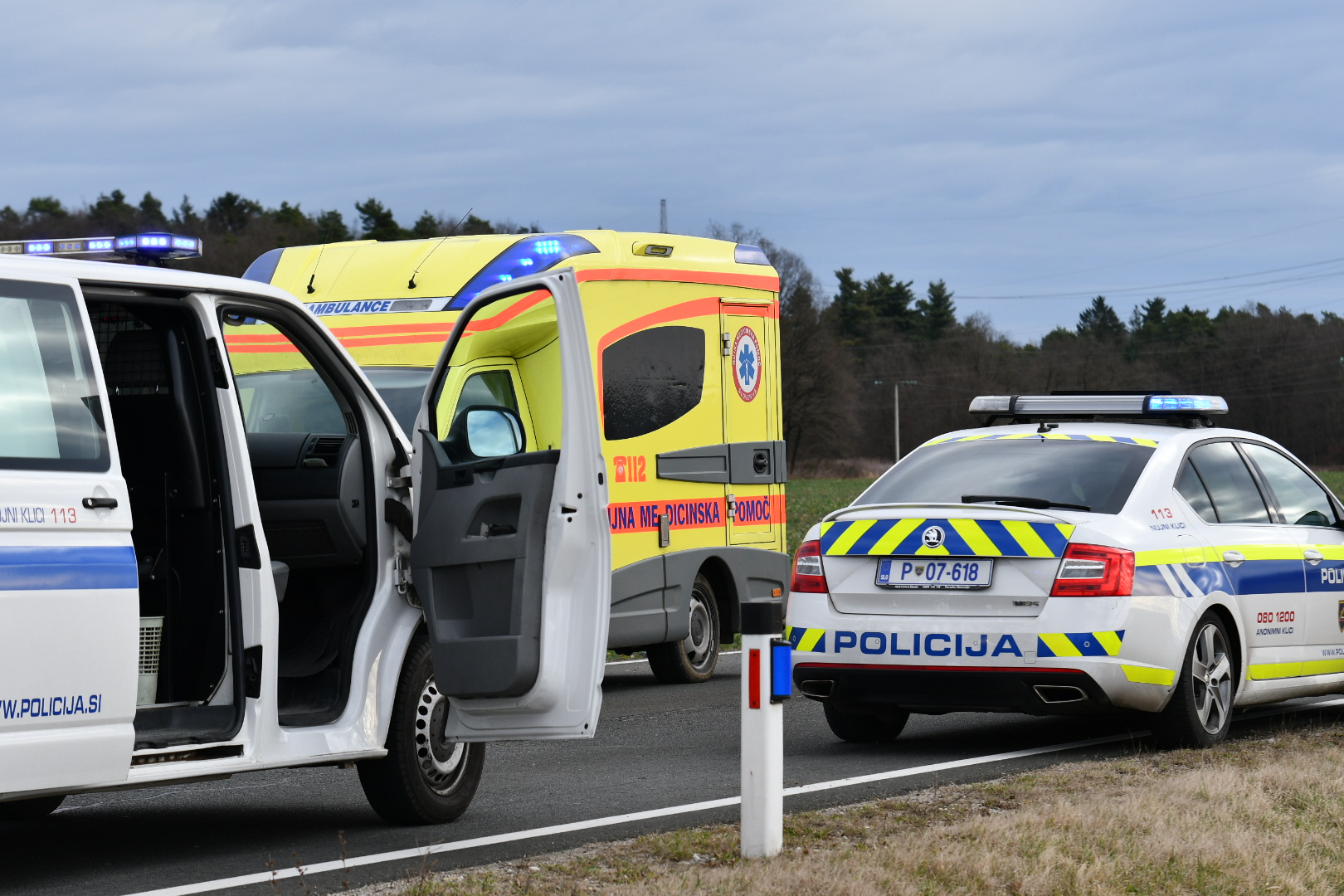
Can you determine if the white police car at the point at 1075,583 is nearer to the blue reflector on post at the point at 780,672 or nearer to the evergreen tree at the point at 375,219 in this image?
the blue reflector on post at the point at 780,672

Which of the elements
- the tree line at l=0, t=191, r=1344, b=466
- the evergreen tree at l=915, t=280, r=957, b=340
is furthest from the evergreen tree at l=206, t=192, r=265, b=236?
the evergreen tree at l=915, t=280, r=957, b=340

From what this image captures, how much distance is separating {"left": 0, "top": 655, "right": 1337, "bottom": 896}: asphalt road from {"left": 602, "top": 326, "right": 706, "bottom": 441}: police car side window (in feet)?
6.55

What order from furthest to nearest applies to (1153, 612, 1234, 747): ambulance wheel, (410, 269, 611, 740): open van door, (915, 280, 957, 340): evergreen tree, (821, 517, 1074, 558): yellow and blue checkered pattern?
(915, 280, 957, 340): evergreen tree
(1153, 612, 1234, 747): ambulance wheel
(821, 517, 1074, 558): yellow and blue checkered pattern
(410, 269, 611, 740): open van door

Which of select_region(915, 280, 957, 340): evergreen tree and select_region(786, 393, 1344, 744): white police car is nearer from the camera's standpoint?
select_region(786, 393, 1344, 744): white police car

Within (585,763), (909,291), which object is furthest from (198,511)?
(909,291)

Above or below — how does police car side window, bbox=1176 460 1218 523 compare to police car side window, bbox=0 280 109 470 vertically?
below

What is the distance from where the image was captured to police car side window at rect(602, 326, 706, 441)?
1156cm

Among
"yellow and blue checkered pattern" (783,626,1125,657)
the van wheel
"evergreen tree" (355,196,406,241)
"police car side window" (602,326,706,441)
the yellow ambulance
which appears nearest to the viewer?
the van wheel

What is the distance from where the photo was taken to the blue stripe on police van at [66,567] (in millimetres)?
5199

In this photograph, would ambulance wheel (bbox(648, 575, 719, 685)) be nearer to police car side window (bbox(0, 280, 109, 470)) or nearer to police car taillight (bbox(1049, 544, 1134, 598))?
police car taillight (bbox(1049, 544, 1134, 598))

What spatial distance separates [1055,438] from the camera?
30.2ft

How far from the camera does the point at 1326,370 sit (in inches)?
4267

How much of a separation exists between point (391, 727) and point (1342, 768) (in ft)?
13.4

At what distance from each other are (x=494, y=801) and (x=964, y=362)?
11447cm
